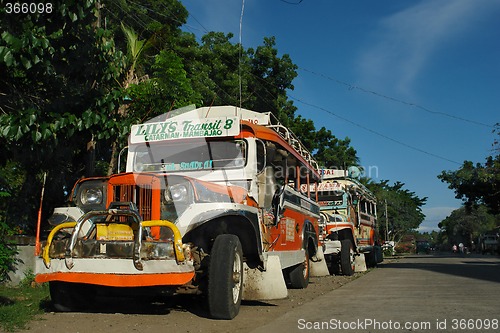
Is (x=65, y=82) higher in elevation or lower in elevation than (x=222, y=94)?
lower

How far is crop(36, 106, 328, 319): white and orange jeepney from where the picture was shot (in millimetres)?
5660

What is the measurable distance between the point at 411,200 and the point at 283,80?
53440 millimetres

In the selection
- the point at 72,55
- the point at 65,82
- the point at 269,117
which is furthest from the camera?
the point at 269,117

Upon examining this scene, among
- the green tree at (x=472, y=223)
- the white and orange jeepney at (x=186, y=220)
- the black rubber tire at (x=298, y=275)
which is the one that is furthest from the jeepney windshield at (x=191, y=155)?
the green tree at (x=472, y=223)

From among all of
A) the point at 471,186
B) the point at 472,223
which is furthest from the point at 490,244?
the point at 472,223

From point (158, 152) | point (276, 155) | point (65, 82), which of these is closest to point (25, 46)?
point (65, 82)

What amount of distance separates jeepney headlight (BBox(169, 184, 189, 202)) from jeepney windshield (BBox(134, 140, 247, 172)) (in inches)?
50.3

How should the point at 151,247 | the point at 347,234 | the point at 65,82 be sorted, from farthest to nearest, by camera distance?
the point at 347,234, the point at 65,82, the point at 151,247

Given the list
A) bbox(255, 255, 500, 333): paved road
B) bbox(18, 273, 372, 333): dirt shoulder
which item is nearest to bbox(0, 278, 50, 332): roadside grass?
bbox(18, 273, 372, 333): dirt shoulder

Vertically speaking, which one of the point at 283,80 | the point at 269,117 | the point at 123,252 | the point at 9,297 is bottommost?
the point at 9,297

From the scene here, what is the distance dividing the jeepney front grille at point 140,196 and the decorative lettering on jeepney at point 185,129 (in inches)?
57.0

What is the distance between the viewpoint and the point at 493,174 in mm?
27172

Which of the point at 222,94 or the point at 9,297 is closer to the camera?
the point at 9,297

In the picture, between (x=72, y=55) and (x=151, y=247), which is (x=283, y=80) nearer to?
(x=72, y=55)
